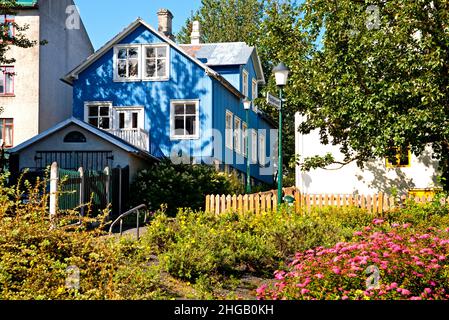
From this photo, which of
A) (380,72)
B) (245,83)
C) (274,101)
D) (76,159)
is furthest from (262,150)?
(274,101)

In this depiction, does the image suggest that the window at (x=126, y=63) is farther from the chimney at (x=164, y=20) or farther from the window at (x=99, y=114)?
the chimney at (x=164, y=20)

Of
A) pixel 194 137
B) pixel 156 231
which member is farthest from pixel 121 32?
pixel 156 231

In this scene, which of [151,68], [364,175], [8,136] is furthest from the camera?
[8,136]

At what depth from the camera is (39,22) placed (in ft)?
123

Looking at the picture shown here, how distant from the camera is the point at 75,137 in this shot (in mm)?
29812

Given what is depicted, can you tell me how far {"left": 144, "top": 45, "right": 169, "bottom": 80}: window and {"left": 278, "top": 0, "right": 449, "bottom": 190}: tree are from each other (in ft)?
33.5

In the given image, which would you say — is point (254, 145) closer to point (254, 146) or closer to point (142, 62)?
point (254, 146)

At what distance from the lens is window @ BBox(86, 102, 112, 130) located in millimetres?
34031

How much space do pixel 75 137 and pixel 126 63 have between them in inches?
227

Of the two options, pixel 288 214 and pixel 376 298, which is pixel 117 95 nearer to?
pixel 288 214

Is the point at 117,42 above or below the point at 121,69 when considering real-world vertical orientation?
above

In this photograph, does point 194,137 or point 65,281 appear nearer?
point 65,281

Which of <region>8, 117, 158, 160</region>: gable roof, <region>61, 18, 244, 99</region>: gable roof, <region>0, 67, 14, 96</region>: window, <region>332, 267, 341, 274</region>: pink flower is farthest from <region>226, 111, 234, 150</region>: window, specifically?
<region>332, 267, 341, 274</region>: pink flower

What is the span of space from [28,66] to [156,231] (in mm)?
26470
